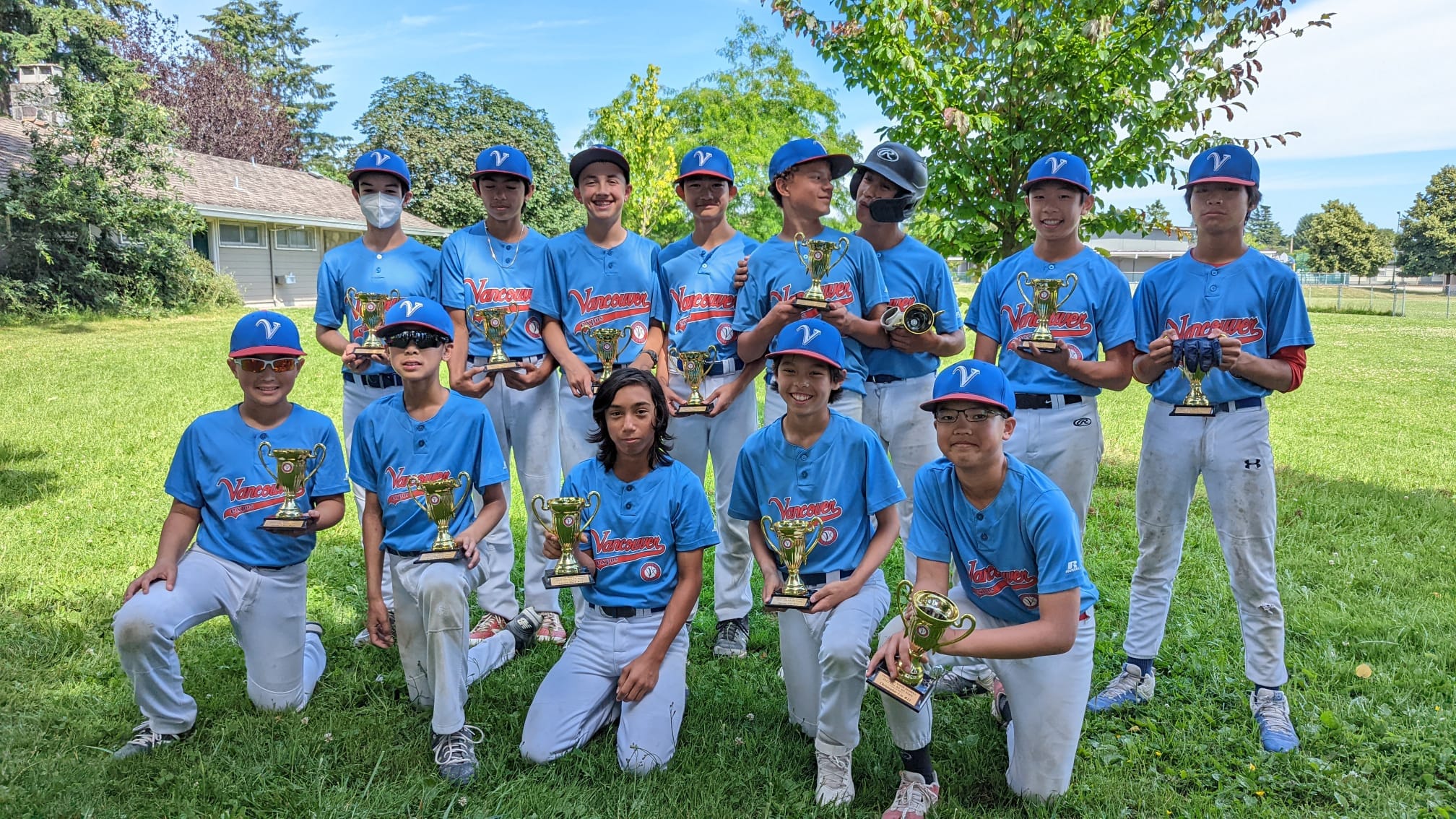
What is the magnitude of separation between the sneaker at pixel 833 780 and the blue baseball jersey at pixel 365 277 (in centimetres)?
374

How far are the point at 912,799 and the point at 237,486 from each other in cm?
358

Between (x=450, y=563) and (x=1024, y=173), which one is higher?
(x=1024, y=173)

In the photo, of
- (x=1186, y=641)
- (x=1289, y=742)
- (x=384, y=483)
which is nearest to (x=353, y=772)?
(x=384, y=483)

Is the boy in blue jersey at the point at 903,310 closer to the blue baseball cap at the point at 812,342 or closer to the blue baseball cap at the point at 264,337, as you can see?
the blue baseball cap at the point at 812,342

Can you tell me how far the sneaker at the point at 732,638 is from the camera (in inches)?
203

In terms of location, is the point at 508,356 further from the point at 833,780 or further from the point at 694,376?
the point at 833,780

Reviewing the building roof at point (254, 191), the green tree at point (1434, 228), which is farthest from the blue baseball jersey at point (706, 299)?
the green tree at point (1434, 228)

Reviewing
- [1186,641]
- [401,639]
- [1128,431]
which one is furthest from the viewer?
[1128,431]

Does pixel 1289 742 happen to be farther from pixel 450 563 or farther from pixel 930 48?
pixel 930 48

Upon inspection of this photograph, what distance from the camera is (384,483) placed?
4.43 meters

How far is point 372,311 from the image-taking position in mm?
5309

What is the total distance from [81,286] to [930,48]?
23.5 meters

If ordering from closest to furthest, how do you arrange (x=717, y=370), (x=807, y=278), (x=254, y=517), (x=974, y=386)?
1. (x=974, y=386)
2. (x=254, y=517)
3. (x=807, y=278)
4. (x=717, y=370)

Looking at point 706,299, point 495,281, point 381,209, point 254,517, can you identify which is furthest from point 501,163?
point 254,517
